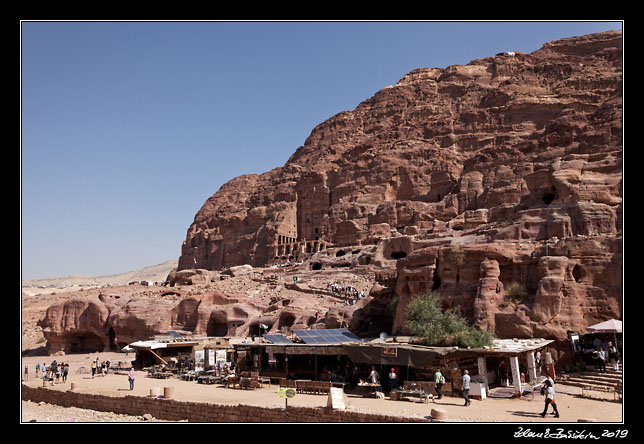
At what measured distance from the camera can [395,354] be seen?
2030 cm

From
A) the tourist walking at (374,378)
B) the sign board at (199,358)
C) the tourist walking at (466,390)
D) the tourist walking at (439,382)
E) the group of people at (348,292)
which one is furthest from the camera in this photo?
the group of people at (348,292)

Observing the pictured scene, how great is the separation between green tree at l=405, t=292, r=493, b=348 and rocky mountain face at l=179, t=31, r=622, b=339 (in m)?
1.00

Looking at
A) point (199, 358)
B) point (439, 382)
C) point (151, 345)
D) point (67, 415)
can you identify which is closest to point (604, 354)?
point (439, 382)

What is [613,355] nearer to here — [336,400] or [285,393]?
[336,400]

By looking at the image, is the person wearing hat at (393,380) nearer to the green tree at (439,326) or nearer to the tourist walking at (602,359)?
the green tree at (439,326)

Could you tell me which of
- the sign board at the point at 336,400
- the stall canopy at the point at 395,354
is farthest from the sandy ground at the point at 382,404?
the stall canopy at the point at 395,354

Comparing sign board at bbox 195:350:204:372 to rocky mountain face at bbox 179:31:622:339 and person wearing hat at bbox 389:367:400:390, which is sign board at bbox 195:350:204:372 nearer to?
rocky mountain face at bbox 179:31:622:339

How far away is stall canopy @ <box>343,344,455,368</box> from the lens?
1956 centimetres

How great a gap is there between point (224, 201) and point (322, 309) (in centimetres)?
10913

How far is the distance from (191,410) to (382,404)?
6.73 m

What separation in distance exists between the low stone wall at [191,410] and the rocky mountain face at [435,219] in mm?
8983

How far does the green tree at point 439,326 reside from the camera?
20.2 m

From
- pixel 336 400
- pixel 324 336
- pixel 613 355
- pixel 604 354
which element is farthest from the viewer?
pixel 324 336

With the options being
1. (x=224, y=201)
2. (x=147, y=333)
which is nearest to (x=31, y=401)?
(x=147, y=333)
